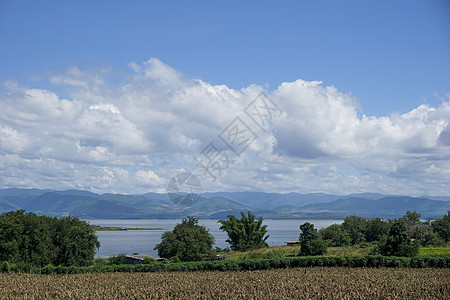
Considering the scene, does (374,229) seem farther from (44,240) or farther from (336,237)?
(44,240)

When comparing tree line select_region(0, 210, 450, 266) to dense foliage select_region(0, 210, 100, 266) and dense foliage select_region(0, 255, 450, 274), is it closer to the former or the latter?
dense foliage select_region(0, 210, 100, 266)

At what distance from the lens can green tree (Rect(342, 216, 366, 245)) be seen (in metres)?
79.7

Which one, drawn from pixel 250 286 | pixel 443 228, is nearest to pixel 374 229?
pixel 443 228

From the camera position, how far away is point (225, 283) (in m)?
30.8

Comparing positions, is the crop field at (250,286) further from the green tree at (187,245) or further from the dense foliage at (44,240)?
the green tree at (187,245)

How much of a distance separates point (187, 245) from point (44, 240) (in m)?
19.6

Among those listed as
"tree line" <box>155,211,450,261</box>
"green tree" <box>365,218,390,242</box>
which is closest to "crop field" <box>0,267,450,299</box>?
"tree line" <box>155,211,450,261</box>

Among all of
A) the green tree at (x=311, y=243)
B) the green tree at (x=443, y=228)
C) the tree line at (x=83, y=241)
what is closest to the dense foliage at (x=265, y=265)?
the tree line at (x=83, y=241)

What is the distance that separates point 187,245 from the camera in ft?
189

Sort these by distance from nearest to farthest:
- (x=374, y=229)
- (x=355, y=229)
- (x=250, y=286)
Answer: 1. (x=250, y=286)
2. (x=374, y=229)
3. (x=355, y=229)

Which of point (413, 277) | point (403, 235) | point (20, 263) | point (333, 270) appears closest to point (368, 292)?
point (413, 277)

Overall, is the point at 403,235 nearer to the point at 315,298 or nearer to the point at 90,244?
the point at 315,298

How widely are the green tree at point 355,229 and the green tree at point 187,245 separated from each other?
33.2 meters

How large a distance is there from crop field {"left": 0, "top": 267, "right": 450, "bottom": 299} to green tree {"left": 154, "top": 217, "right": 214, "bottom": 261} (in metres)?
21.1
